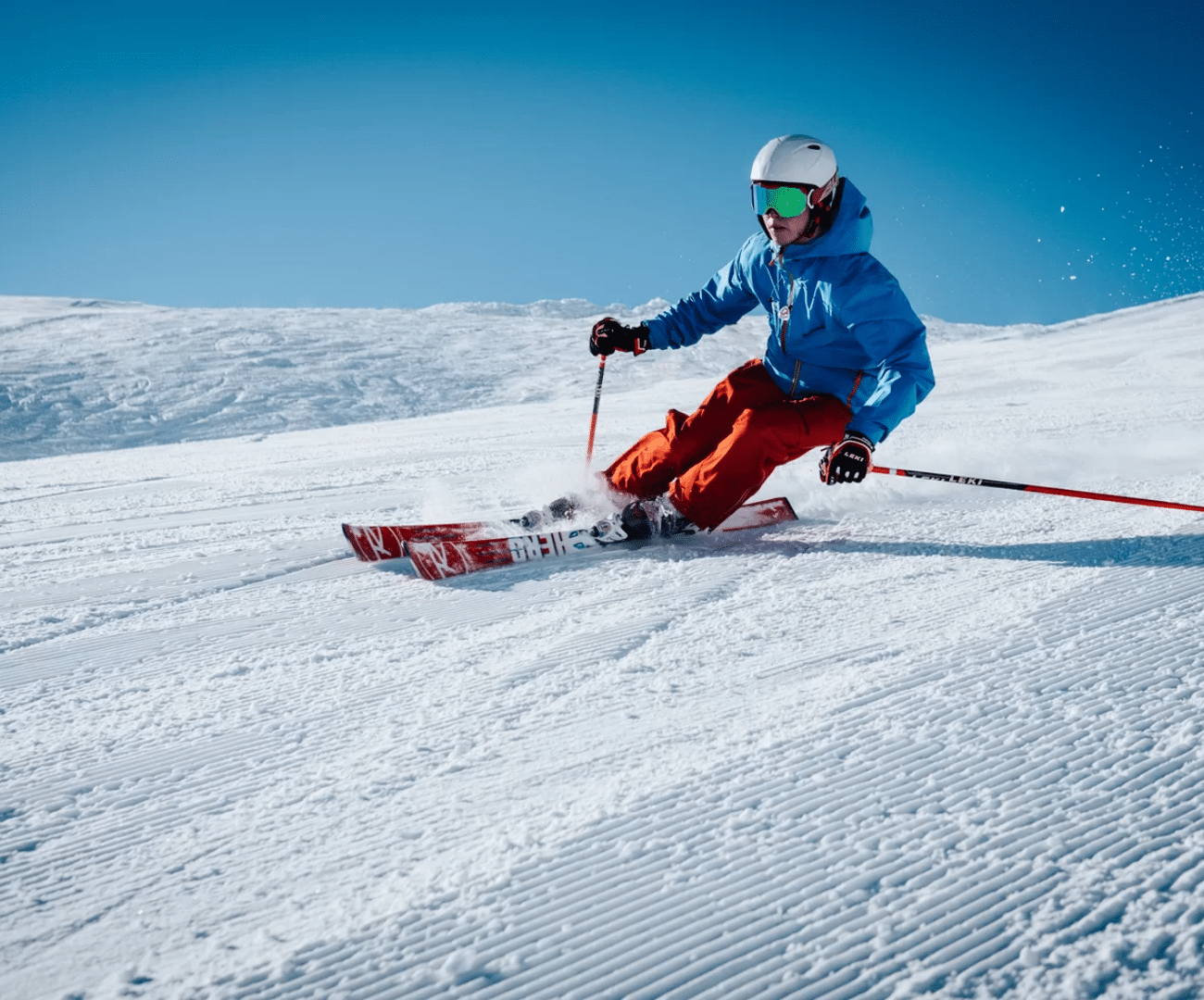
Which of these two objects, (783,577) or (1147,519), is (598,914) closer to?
(783,577)

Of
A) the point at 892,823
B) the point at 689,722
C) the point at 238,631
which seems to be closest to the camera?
the point at 892,823

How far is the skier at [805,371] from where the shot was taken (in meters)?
2.94

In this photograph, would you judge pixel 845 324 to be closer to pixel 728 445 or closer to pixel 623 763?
pixel 728 445

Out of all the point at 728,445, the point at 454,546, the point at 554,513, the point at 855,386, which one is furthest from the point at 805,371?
the point at 454,546

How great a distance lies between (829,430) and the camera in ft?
10.3

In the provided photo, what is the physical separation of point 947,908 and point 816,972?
8.4 inches

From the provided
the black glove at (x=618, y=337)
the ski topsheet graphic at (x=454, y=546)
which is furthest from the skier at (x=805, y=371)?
the black glove at (x=618, y=337)

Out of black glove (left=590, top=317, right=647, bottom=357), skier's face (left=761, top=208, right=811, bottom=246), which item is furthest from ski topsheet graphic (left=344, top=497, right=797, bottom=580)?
skier's face (left=761, top=208, right=811, bottom=246)

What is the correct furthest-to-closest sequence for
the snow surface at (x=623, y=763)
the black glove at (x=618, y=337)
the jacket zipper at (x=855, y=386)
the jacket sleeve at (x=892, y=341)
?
the black glove at (x=618, y=337), the jacket zipper at (x=855, y=386), the jacket sleeve at (x=892, y=341), the snow surface at (x=623, y=763)

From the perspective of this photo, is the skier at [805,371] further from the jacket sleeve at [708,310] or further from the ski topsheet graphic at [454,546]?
the jacket sleeve at [708,310]

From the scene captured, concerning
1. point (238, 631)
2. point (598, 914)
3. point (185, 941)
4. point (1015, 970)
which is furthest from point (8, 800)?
point (1015, 970)

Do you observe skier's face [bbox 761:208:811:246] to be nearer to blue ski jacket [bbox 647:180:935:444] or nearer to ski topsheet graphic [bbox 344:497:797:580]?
blue ski jacket [bbox 647:180:935:444]

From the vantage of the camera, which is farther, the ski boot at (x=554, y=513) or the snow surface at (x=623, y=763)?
the ski boot at (x=554, y=513)

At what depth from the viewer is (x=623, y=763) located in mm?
1428
